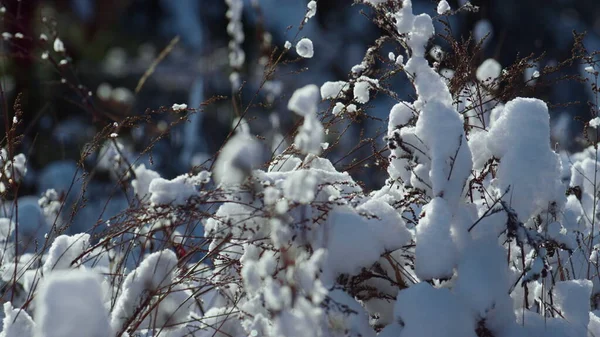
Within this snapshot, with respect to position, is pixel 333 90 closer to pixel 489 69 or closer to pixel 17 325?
pixel 17 325

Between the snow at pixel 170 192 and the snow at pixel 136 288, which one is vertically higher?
the snow at pixel 170 192

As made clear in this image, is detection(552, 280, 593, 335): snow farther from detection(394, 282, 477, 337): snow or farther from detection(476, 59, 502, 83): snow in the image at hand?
detection(476, 59, 502, 83): snow

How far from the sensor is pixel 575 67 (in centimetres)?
807

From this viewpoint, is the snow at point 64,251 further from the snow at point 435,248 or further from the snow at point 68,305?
the snow at point 435,248

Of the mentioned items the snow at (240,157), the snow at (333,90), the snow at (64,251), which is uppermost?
the snow at (333,90)

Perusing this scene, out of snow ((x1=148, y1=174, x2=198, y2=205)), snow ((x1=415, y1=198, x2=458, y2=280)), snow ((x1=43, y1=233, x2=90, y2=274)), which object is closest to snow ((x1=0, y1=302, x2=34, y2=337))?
snow ((x1=43, y1=233, x2=90, y2=274))

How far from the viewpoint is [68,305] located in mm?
941

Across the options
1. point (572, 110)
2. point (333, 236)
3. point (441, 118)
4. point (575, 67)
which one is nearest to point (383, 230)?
point (333, 236)

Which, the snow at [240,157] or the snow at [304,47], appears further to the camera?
the snow at [304,47]

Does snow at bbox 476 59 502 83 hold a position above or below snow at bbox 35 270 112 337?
above

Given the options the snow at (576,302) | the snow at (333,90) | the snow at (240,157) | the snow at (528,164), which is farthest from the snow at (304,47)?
the snow at (576,302)

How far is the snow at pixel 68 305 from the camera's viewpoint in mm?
922

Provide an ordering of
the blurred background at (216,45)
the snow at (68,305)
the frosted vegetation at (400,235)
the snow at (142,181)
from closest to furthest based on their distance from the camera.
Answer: the snow at (68,305) → the frosted vegetation at (400,235) → the snow at (142,181) → the blurred background at (216,45)

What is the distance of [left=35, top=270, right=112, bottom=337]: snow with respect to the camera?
92 cm
